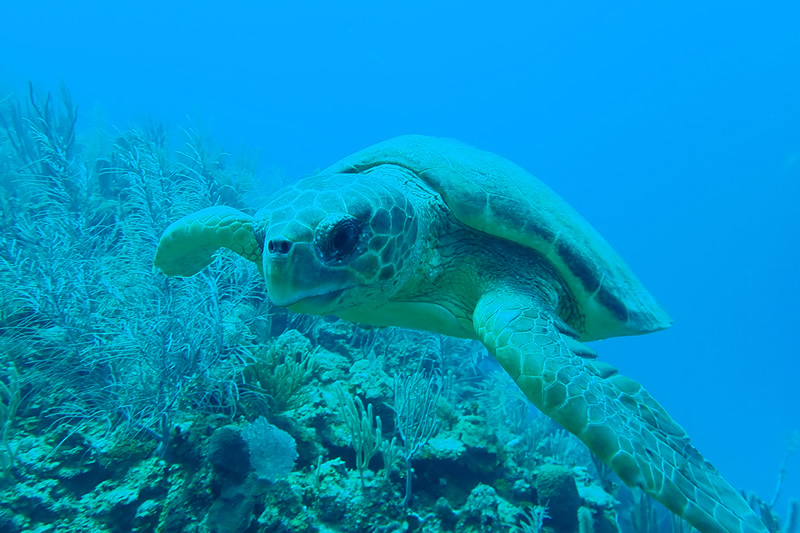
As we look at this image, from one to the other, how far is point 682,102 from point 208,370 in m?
126

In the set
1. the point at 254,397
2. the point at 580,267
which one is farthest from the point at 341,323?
the point at 580,267

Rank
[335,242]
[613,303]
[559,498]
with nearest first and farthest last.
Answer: [335,242] < [613,303] < [559,498]

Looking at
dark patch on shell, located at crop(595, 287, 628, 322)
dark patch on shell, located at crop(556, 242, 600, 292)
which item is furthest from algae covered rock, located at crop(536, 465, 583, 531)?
dark patch on shell, located at crop(556, 242, 600, 292)

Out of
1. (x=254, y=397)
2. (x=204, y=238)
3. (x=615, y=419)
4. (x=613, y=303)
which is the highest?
(x=613, y=303)

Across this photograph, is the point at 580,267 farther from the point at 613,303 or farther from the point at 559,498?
the point at 559,498

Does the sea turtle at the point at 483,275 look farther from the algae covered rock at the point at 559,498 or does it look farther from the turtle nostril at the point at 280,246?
the algae covered rock at the point at 559,498

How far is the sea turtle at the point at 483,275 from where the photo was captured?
169 cm

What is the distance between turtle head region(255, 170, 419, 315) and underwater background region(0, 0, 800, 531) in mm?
1134

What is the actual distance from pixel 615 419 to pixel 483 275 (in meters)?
1.13

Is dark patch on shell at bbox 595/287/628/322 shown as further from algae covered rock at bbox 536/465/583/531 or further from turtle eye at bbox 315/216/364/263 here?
turtle eye at bbox 315/216/364/263

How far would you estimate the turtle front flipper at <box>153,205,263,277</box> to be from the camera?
2.68m

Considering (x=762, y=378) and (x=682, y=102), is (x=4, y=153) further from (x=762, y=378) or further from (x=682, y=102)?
(x=682, y=102)

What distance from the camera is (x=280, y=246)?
5.41 ft

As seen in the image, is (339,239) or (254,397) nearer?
(339,239)
